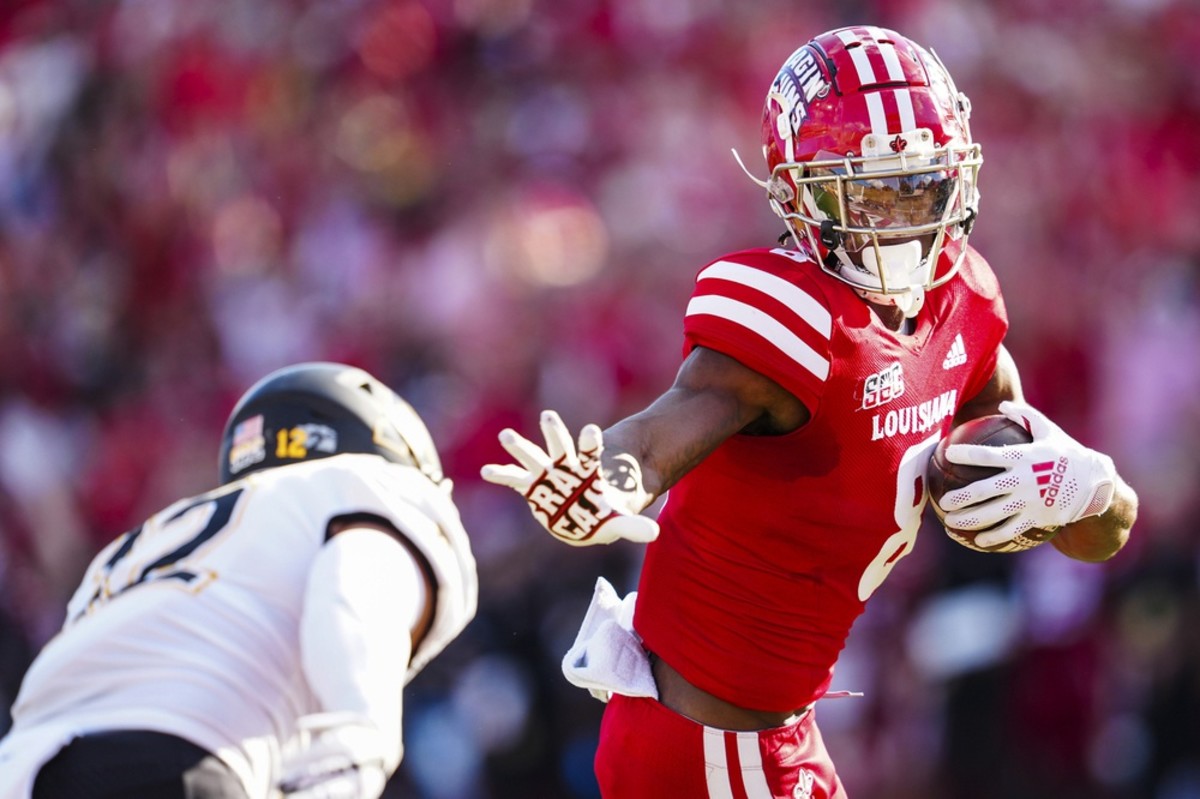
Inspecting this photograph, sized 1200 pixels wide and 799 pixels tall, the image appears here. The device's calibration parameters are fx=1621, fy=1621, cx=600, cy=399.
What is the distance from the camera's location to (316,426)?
10.5 ft

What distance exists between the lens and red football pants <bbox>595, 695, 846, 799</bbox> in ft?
9.80

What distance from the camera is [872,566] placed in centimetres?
302

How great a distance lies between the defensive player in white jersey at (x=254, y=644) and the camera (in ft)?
8.12

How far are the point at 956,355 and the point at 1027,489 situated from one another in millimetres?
341

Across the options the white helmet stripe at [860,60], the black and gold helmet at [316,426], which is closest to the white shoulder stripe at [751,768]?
the black and gold helmet at [316,426]

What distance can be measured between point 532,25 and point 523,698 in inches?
151

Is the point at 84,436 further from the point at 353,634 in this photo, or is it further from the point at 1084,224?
the point at 353,634

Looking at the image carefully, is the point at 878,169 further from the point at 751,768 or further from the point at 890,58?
the point at 751,768

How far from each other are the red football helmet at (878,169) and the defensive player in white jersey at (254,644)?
0.87 metres

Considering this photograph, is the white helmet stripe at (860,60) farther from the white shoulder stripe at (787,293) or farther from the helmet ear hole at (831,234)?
the white shoulder stripe at (787,293)

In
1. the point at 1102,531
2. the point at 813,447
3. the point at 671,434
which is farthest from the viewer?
the point at 1102,531

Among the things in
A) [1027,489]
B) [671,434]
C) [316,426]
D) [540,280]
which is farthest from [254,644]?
[540,280]

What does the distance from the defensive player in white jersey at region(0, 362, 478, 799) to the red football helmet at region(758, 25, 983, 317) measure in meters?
0.87

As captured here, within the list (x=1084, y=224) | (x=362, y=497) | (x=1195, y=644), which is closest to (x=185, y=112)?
(x=1084, y=224)
